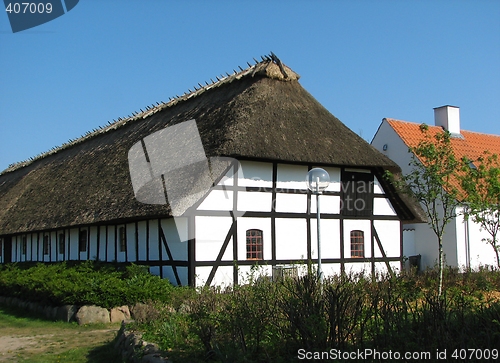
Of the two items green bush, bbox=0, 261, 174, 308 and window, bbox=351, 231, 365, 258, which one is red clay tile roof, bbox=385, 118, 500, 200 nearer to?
window, bbox=351, 231, 365, 258

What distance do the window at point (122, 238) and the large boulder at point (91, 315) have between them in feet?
15.8

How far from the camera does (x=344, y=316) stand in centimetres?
679

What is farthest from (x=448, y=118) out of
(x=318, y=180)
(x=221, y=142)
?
(x=318, y=180)

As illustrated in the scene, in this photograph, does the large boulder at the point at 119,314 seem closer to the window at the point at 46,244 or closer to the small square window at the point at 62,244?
the small square window at the point at 62,244

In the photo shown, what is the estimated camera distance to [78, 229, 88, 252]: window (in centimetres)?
2030

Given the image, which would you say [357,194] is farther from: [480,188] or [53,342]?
[53,342]

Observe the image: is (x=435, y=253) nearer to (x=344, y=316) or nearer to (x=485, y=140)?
(x=485, y=140)

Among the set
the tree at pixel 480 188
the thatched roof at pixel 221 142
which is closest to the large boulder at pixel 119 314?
the thatched roof at pixel 221 142

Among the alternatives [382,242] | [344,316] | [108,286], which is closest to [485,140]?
[382,242]

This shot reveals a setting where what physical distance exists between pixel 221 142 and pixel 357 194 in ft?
16.2

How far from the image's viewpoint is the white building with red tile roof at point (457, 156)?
21812mm

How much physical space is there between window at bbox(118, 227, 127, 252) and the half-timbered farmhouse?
33mm

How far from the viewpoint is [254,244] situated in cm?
1574

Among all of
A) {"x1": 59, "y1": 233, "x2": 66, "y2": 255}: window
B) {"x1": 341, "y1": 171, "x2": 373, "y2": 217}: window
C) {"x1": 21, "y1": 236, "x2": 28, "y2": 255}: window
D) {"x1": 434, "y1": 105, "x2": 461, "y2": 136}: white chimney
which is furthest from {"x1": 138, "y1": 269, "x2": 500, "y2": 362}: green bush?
{"x1": 434, "y1": 105, "x2": 461, "y2": 136}: white chimney
